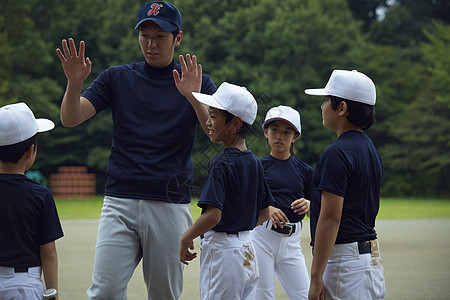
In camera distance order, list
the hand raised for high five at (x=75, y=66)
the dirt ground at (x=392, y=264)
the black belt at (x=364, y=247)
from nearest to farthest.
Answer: the black belt at (x=364, y=247), the hand raised for high five at (x=75, y=66), the dirt ground at (x=392, y=264)

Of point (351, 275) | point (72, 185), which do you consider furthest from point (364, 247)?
point (72, 185)

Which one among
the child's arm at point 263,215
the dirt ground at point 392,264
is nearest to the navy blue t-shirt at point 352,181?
the child's arm at point 263,215

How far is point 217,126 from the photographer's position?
12.2 ft

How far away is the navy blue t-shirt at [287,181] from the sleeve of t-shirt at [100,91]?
1695mm

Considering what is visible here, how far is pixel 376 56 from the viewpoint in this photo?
40375 millimetres

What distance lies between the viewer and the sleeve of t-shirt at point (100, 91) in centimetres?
415

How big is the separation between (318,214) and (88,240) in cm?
936

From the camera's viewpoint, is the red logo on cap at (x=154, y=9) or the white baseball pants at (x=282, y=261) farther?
the white baseball pants at (x=282, y=261)

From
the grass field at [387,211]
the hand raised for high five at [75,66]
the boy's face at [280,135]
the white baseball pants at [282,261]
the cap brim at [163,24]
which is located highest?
the cap brim at [163,24]

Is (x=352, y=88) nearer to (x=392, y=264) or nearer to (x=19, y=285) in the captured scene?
(x=19, y=285)

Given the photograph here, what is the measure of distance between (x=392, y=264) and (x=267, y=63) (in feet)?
105

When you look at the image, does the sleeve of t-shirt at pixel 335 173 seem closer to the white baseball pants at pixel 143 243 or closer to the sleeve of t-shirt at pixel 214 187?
the sleeve of t-shirt at pixel 214 187

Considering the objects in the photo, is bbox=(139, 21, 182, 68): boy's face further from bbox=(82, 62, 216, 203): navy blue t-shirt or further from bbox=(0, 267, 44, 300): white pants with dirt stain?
bbox=(0, 267, 44, 300): white pants with dirt stain

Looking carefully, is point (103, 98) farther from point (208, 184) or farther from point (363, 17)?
point (363, 17)
